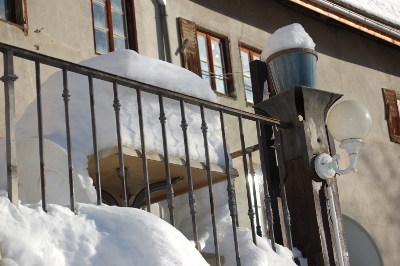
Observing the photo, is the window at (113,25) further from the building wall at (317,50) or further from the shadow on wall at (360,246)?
the shadow on wall at (360,246)

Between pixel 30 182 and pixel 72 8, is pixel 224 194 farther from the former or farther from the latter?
pixel 72 8

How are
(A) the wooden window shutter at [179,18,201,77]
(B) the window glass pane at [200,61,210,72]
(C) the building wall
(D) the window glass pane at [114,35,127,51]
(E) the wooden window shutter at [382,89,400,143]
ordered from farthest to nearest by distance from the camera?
(E) the wooden window shutter at [382,89,400,143]
(B) the window glass pane at [200,61,210,72]
(A) the wooden window shutter at [179,18,201,77]
(D) the window glass pane at [114,35,127,51]
(C) the building wall

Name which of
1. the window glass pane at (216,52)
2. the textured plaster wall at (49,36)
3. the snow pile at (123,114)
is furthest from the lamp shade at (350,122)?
the window glass pane at (216,52)

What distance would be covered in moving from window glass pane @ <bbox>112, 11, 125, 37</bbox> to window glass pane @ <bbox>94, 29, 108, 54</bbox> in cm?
20

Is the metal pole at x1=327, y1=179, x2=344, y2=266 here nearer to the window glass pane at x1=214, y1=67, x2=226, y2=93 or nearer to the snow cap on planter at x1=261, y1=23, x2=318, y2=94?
the snow cap on planter at x1=261, y1=23, x2=318, y2=94

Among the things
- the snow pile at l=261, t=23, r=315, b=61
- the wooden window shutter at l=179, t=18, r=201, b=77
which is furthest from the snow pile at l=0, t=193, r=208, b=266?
the wooden window shutter at l=179, t=18, r=201, b=77

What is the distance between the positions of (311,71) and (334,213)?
3.07 feet

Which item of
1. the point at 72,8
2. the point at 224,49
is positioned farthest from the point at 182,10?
the point at 72,8

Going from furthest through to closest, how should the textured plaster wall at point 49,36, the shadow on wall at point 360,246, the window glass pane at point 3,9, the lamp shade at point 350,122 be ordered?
the shadow on wall at point 360,246 < the window glass pane at point 3,9 < the textured plaster wall at point 49,36 < the lamp shade at point 350,122

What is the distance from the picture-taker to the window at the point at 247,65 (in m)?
9.22

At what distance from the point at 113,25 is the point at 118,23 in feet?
0.31

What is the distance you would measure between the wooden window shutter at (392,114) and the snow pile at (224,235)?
6305mm

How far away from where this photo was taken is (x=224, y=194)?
512 cm

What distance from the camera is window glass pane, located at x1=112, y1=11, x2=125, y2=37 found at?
7859 mm
